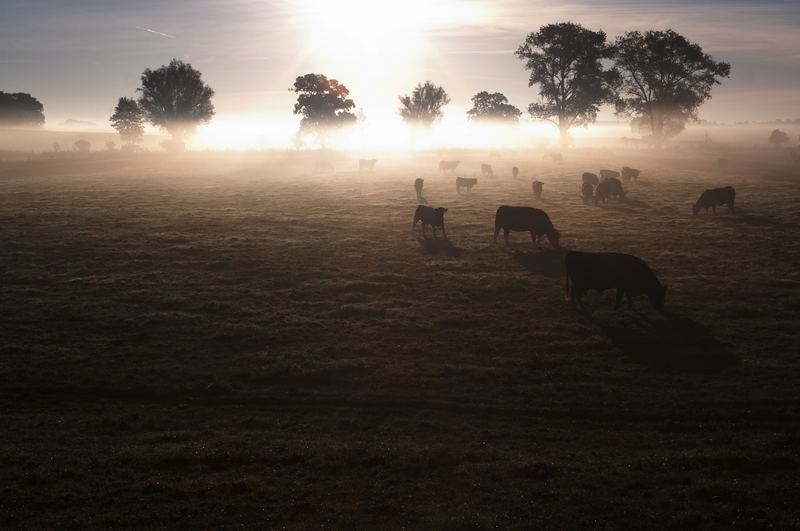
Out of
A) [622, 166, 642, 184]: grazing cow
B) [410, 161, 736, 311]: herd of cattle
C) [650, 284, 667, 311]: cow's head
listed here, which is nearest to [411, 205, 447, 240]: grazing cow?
[410, 161, 736, 311]: herd of cattle

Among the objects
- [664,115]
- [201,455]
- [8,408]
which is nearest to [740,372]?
Result: [201,455]

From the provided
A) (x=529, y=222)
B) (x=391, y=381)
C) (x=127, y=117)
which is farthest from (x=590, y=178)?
(x=127, y=117)

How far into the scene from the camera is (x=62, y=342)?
15961mm

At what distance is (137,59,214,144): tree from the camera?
9250cm

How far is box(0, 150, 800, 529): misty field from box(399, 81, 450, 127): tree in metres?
79.5

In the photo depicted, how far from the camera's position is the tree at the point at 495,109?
4678 inches

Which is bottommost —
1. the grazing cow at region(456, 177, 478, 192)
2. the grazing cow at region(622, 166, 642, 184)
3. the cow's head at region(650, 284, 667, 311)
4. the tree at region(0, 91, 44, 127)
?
the cow's head at region(650, 284, 667, 311)

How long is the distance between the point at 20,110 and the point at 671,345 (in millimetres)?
140356

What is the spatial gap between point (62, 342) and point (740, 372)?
1828 centimetres

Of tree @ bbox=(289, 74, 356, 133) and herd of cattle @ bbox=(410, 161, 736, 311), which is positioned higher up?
tree @ bbox=(289, 74, 356, 133)

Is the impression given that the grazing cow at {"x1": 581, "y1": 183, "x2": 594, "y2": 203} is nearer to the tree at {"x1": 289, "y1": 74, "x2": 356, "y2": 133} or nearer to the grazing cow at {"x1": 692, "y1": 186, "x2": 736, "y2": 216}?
the grazing cow at {"x1": 692, "y1": 186, "x2": 736, "y2": 216}

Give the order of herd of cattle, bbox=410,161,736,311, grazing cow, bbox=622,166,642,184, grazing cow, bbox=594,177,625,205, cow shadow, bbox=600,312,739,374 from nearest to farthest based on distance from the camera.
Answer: cow shadow, bbox=600,312,739,374
herd of cattle, bbox=410,161,736,311
grazing cow, bbox=594,177,625,205
grazing cow, bbox=622,166,642,184

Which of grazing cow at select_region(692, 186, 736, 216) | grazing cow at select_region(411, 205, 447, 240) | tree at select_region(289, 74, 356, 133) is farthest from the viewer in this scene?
tree at select_region(289, 74, 356, 133)

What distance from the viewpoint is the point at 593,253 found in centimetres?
1773
